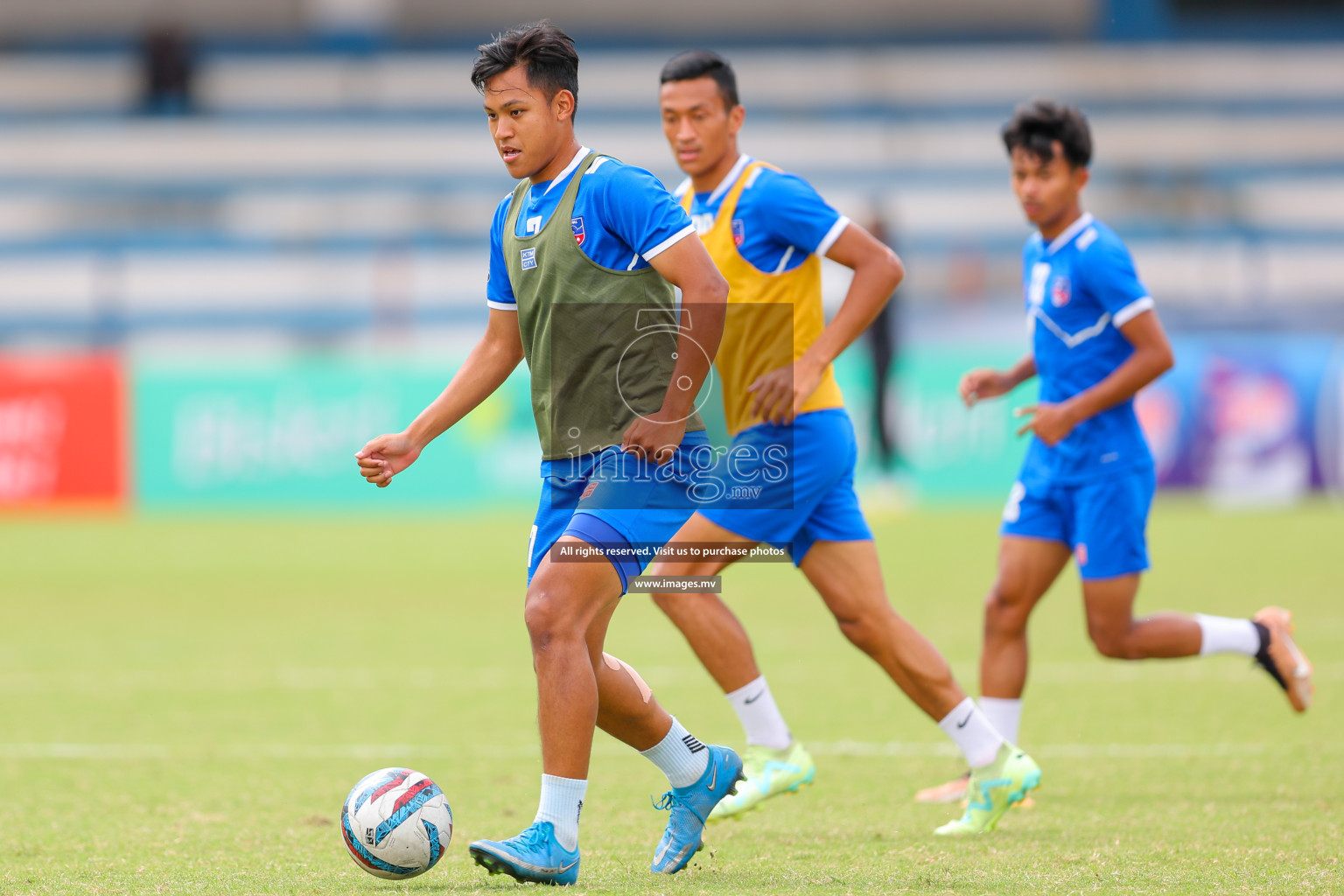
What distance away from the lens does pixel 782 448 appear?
198 inches

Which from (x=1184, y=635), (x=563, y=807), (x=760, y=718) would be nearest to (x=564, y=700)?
(x=563, y=807)

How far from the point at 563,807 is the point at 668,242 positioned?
143 cm

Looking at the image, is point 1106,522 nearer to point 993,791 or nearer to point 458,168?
point 993,791

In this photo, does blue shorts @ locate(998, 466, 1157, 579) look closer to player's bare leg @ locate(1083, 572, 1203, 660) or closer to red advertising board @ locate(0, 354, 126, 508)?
player's bare leg @ locate(1083, 572, 1203, 660)

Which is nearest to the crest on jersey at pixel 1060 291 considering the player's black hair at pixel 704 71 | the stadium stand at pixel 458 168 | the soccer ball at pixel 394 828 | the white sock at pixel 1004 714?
the player's black hair at pixel 704 71

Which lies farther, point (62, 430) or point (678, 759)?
point (62, 430)

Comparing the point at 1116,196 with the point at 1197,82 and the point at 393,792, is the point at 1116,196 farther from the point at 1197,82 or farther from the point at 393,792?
the point at 393,792

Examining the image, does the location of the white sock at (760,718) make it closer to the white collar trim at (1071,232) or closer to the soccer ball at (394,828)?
the soccer ball at (394,828)

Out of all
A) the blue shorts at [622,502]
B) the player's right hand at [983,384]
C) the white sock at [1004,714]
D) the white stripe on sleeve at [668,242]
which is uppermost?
the white stripe on sleeve at [668,242]

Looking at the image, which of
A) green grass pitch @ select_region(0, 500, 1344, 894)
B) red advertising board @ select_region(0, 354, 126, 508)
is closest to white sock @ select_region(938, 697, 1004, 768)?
green grass pitch @ select_region(0, 500, 1344, 894)

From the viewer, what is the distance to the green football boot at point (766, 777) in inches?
199

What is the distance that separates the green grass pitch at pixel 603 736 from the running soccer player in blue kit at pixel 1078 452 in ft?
1.52

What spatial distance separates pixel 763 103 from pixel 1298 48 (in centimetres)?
914

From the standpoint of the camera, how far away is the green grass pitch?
4273mm
